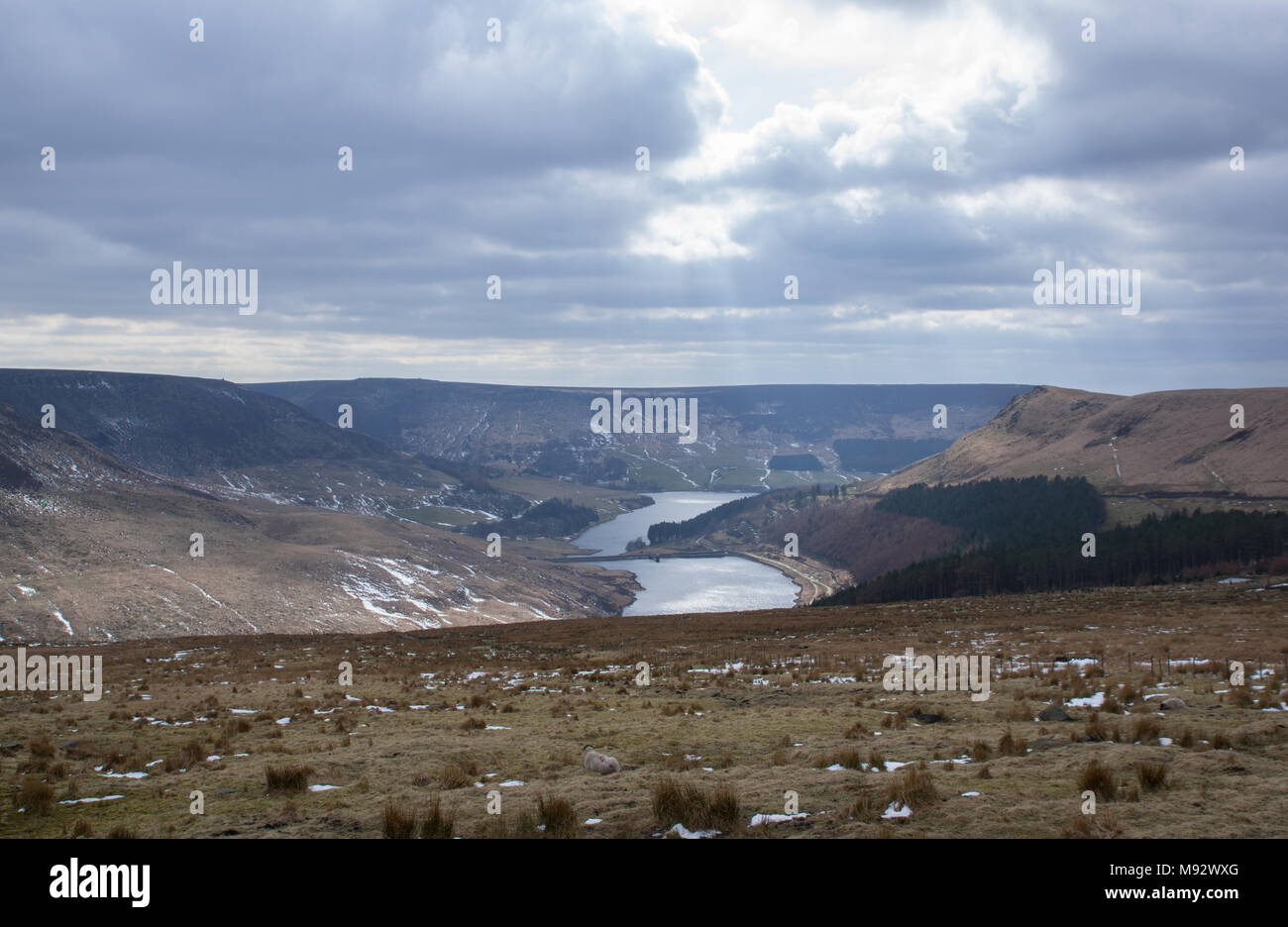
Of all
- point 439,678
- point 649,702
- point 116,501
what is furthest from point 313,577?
point 649,702

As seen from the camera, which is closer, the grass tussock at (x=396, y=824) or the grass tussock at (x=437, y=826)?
the grass tussock at (x=437, y=826)

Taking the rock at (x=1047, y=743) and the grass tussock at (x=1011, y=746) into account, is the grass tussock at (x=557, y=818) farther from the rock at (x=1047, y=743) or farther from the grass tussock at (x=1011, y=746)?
the rock at (x=1047, y=743)

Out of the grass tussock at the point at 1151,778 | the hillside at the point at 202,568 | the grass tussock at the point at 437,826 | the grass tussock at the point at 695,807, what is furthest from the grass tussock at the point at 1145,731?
the hillside at the point at 202,568

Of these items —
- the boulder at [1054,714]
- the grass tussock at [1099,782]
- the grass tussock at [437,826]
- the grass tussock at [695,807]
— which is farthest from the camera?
the boulder at [1054,714]

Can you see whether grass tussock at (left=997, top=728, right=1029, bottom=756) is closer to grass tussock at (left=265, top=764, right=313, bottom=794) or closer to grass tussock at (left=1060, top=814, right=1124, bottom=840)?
grass tussock at (left=1060, top=814, right=1124, bottom=840)

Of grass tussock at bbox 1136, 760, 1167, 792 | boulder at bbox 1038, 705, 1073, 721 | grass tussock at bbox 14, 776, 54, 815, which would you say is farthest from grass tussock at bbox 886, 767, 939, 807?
grass tussock at bbox 14, 776, 54, 815
